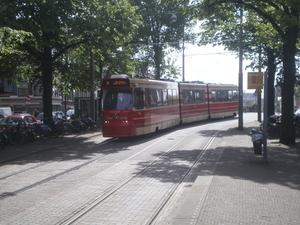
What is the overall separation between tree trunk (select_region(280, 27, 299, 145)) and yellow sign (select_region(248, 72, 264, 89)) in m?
4.69

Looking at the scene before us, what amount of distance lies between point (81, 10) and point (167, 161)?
11.0 m

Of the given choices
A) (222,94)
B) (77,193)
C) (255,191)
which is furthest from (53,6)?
(222,94)

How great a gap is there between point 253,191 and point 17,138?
13.9 metres

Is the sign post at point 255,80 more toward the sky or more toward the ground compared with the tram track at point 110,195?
more toward the sky

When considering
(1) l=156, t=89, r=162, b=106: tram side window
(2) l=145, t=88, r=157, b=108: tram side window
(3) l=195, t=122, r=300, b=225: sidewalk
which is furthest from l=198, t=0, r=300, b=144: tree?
(1) l=156, t=89, r=162, b=106: tram side window

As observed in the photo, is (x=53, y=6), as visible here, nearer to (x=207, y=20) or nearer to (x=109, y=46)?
(x=109, y=46)

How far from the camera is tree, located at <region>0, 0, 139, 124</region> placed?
19.2 metres

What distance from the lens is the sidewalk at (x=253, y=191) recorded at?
6.45 metres

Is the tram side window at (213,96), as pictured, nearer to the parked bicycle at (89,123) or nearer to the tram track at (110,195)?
the parked bicycle at (89,123)

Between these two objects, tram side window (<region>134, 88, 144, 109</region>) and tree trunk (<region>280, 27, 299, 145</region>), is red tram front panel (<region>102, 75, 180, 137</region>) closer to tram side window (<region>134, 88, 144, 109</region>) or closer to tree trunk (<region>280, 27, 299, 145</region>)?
tram side window (<region>134, 88, 144, 109</region>)

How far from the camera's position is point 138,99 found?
20.0 metres

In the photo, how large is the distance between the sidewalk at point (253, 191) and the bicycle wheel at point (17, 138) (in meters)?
10.3

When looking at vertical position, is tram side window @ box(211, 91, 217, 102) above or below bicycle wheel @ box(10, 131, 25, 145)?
above

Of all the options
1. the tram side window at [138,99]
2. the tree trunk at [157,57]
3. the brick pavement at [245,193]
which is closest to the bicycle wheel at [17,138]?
the tram side window at [138,99]
